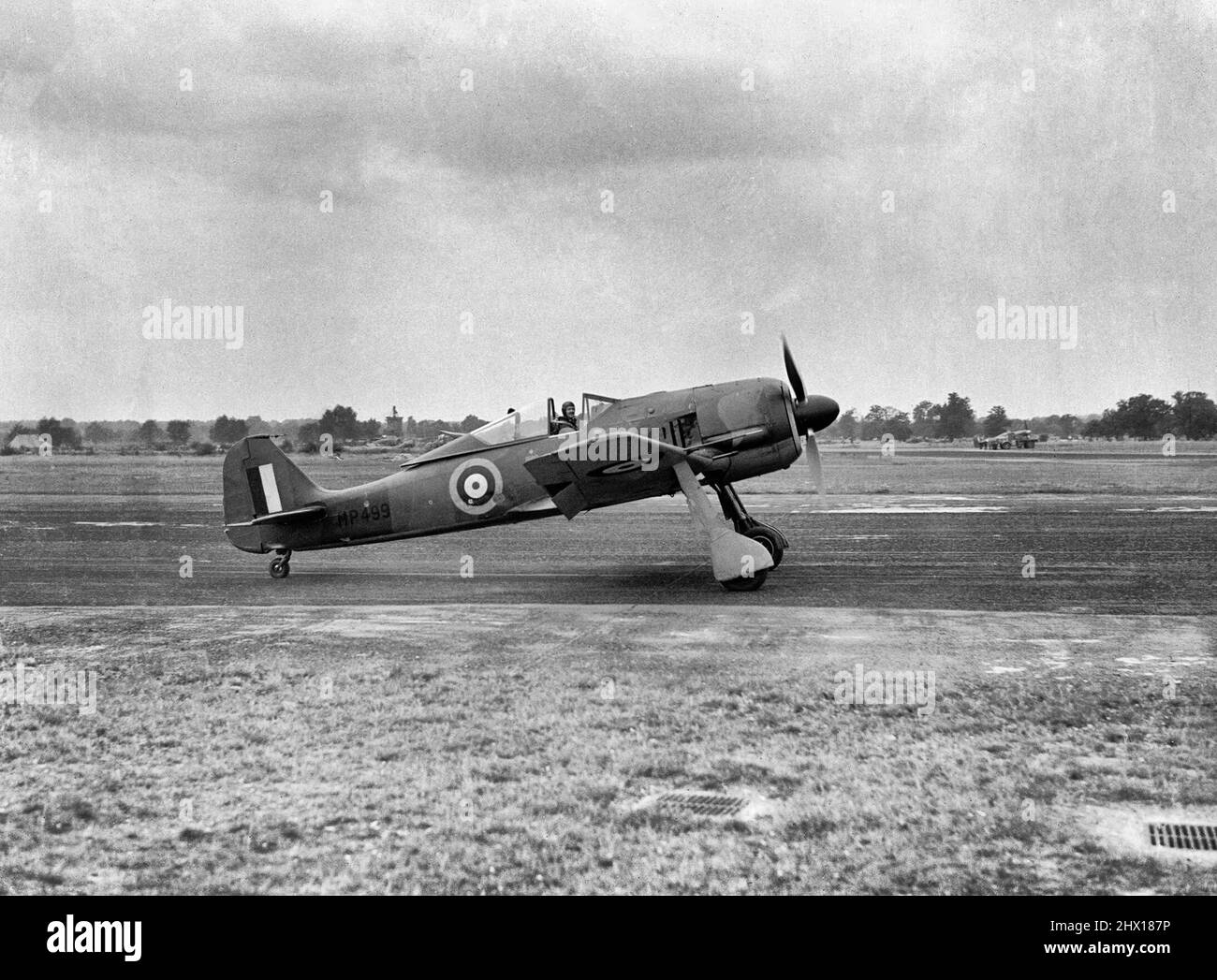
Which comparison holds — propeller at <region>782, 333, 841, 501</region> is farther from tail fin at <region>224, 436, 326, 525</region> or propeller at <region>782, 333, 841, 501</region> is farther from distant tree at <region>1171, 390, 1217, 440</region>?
distant tree at <region>1171, 390, 1217, 440</region>

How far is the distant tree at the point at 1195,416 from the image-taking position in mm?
108938

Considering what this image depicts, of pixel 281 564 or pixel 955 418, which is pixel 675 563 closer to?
pixel 281 564

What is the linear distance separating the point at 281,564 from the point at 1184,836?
1565 cm

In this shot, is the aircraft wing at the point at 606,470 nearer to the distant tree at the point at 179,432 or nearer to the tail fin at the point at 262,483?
the tail fin at the point at 262,483

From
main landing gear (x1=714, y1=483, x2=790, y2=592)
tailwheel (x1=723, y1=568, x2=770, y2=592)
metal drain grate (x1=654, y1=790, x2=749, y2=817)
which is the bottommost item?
metal drain grate (x1=654, y1=790, x2=749, y2=817)

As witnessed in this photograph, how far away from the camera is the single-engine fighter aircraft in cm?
1666

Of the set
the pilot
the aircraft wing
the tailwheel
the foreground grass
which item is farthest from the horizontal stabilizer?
the tailwheel

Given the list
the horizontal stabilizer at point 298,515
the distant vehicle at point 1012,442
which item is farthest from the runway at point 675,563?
the distant vehicle at point 1012,442

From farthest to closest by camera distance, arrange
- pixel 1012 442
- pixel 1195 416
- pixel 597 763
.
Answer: pixel 1195 416 → pixel 1012 442 → pixel 597 763

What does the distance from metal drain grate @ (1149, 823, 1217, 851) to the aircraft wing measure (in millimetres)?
10638

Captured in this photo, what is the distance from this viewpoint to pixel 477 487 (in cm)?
1747

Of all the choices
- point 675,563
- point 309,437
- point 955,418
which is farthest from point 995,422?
point 675,563

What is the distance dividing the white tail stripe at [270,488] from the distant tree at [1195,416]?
114m
